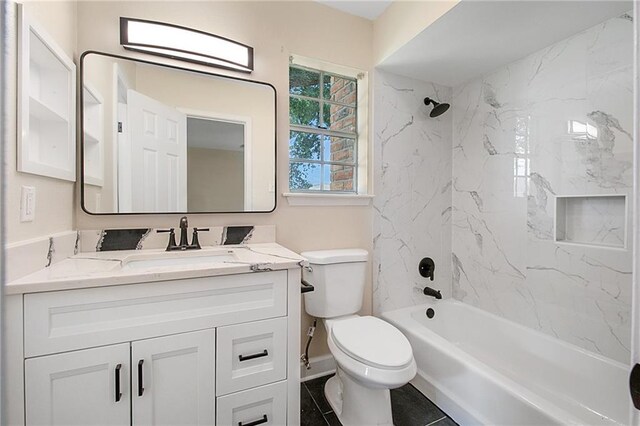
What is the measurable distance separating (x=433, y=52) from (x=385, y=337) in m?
1.68

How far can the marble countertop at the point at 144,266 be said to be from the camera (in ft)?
2.83

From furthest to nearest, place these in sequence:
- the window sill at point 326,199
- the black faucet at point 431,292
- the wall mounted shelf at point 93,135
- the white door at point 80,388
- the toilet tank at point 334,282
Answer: the black faucet at point 431,292, the window sill at point 326,199, the toilet tank at point 334,282, the wall mounted shelf at point 93,135, the white door at point 80,388

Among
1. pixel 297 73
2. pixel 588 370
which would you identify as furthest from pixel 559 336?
pixel 297 73

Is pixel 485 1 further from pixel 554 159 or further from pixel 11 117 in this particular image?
pixel 11 117

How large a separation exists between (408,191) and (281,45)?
131 cm

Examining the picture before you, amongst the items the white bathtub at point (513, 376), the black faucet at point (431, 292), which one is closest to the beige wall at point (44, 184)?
the white bathtub at point (513, 376)

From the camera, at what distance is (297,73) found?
1.90 metres

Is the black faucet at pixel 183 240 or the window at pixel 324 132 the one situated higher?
the window at pixel 324 132

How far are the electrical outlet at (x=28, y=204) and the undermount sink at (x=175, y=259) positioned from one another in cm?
36

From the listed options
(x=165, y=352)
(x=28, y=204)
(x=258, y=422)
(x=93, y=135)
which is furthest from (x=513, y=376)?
(x=93, y=135)

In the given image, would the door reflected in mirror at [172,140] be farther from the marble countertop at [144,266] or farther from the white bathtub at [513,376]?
the white bathtub at [513,376]

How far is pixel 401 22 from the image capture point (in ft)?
5.52

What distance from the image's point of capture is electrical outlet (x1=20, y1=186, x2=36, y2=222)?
917mm

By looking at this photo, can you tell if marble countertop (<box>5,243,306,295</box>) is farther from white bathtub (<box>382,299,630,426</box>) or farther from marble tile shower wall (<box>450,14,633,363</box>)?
marble tile shower wall (<box>450,14,633,363</box>)
